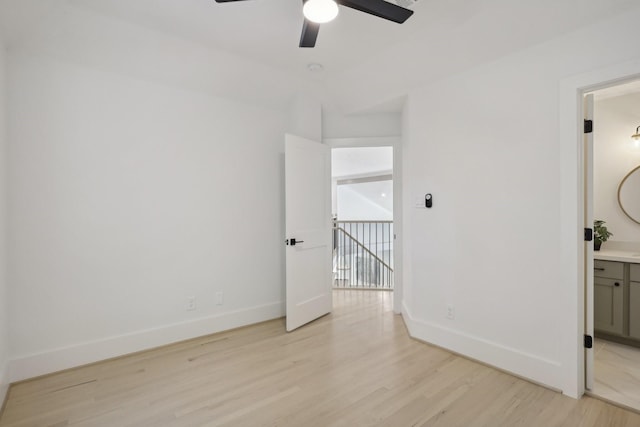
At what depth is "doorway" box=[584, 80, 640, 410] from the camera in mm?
2213

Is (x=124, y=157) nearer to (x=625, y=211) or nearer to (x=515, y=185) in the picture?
(x=515, y=185)

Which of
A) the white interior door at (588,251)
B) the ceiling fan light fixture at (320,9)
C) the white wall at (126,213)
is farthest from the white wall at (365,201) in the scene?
the ceiling fan light fixture at (320,9)

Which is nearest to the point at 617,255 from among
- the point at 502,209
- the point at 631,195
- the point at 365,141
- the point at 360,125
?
the point at 631,195

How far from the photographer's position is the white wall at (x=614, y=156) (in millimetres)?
3105

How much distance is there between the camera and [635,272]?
271cm

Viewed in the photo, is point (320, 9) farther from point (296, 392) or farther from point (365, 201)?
point (365, 201)

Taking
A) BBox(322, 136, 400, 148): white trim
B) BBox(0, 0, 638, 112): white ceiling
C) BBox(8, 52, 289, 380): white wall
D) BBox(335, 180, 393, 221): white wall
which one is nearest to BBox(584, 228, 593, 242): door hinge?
BBox(0, 0, 638, 112): white ceiling

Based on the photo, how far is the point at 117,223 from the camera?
2.68m

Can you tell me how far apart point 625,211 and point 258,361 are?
3.90m

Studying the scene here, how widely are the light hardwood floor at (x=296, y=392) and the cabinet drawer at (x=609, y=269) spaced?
1.38m

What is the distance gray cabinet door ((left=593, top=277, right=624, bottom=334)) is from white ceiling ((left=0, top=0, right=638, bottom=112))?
230 cm

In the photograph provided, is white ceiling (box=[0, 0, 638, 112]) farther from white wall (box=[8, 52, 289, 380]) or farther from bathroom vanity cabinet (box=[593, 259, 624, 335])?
bathroom vanity cabinet (box=[593, 259, 624, 335])

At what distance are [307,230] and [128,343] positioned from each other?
6.51 ft

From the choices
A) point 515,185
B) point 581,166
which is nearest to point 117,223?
point 515,185
